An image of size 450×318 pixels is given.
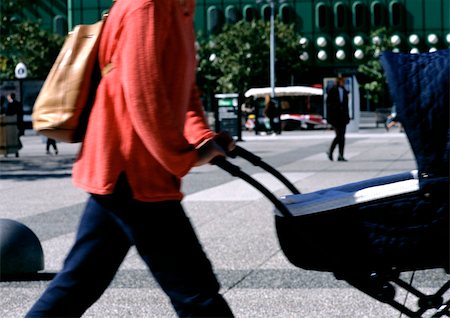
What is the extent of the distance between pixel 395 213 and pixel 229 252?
4636 mm

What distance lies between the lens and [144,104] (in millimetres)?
3420

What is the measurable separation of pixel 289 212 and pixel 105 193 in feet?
2.16

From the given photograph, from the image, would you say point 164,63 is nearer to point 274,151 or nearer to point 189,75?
point 189,75

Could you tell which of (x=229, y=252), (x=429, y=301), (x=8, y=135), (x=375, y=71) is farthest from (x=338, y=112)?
(x=375, y=71)

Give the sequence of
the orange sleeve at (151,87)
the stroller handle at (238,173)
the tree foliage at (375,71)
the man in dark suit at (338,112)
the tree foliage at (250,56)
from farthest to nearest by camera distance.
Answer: the tree foliage at (375,71)
the tree foliage at (250,56)
the man in dark suit at (338,112)
the stroller handle at (238,173)
the orange sleeve at (151,87)

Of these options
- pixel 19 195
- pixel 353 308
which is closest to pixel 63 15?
pixel 19 195

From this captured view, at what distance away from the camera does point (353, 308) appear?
6020 mm

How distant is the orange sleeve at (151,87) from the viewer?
3.41 m

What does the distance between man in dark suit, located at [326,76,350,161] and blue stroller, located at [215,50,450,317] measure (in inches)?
668

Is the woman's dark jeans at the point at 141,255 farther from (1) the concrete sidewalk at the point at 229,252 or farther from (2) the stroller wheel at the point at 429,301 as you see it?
(1) the concrete sidewalk at the point at 229,252

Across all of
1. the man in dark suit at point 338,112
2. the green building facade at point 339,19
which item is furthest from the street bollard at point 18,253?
the green building facade at point 339,19

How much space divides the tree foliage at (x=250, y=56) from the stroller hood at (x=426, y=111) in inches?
2222

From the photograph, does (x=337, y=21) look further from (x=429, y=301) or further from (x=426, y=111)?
(x=426, y=111)

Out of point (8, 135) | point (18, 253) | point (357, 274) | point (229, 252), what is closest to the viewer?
point (357, 274)
